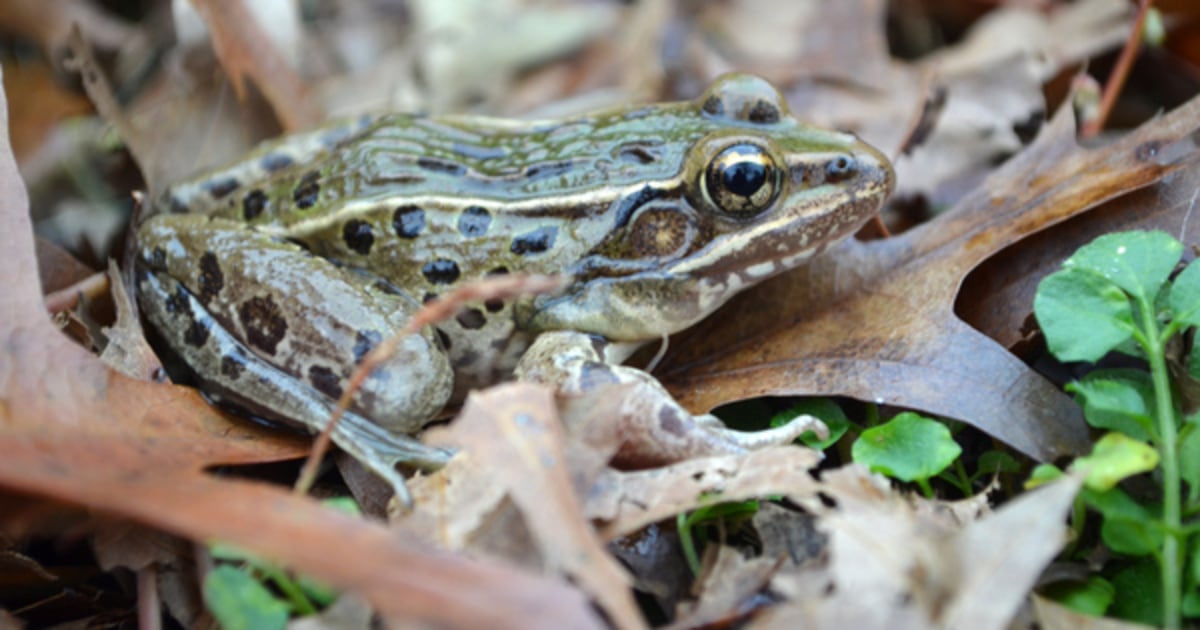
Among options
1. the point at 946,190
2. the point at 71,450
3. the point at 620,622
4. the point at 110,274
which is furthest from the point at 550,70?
the point at 620,622

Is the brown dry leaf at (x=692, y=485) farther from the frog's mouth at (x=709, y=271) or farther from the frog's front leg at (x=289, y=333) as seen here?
the frog's mouth at (x=709, y=271)

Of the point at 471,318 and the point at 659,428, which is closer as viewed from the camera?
the point at 659,428

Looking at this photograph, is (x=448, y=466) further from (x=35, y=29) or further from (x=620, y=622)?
(x=35, y=29)

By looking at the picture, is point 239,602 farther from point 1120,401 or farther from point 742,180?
point 1120,401

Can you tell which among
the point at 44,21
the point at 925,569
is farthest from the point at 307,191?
the point at 44,21

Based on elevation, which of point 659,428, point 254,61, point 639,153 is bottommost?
point 659,428

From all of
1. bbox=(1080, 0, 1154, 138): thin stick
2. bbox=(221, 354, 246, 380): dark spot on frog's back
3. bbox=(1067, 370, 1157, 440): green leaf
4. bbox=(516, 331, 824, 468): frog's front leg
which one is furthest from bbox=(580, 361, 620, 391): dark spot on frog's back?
bbox=(1080, 0, 1154, 138): thin stick
